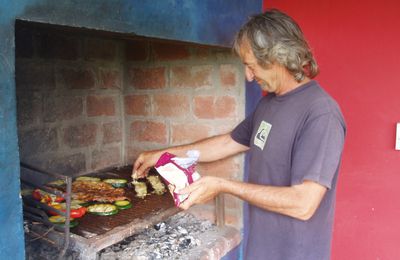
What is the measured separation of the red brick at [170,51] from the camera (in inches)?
91.6

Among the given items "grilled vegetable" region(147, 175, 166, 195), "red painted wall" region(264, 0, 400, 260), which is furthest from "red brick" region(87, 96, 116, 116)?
"red painted wall" region(264, 0, 400, 260)

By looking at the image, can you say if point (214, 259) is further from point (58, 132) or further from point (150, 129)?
point (58, 132)

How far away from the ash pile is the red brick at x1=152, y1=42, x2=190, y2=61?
103 cm

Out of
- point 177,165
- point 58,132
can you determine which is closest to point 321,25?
point 177,165

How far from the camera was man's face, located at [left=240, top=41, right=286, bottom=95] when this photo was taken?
162cm

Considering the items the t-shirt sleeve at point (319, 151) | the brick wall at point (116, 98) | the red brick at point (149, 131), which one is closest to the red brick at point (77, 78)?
the brick wall at point (116, 98)

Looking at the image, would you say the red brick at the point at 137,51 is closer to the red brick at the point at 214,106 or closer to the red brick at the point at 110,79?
the red brick at the point at 110,79

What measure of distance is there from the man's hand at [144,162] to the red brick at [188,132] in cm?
38

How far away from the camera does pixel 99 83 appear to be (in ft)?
8.18

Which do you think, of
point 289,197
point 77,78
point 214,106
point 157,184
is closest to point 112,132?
point 77,78

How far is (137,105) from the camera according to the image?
103 inches

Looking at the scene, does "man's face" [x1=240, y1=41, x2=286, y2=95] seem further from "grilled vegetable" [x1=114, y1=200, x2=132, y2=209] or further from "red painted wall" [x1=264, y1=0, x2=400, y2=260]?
"grilled vegetable" [x1=114, y1=200, x2=132, y2=209]

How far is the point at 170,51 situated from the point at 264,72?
91 cm

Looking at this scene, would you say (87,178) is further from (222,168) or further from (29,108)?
(222,168)
